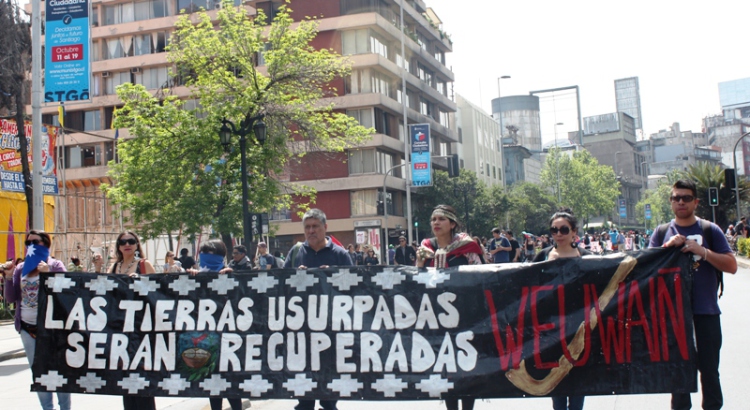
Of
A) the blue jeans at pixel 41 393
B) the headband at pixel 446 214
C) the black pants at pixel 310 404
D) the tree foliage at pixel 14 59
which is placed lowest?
the black pants at pixel 310 404

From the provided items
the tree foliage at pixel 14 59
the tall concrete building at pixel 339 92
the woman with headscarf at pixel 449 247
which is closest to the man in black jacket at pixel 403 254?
the tree foliage at pixel 14 59

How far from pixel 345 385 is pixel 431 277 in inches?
39.9

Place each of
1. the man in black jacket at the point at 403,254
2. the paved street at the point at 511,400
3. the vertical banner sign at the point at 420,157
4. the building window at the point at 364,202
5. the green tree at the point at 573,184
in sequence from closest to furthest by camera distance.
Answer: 1. the paved street at the point at 511,400
2. the man in black jacket at the point at 403,254
3. the vertical banner sign at the point at 420,157
4. the building window at the point at 364,202
5. the green tree at the point at 573,184

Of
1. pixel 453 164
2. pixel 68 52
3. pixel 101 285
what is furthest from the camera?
pixel 453 164

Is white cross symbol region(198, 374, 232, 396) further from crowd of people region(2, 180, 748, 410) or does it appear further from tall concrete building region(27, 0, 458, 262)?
tall concrete building region(27, 0, 458, 262)

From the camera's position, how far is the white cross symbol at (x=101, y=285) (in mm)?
6148

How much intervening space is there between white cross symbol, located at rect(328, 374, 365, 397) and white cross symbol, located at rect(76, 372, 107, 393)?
73.7 inches

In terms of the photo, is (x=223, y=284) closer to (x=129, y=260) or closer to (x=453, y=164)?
(x=129, y=260)

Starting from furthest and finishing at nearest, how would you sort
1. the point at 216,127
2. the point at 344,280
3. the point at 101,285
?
the point at 216,127, the point at 101,285, the point at 344,280

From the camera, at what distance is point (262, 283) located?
19.4 feet

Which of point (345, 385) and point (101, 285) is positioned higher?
point (101, 285)

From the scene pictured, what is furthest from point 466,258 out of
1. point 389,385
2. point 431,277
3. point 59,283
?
point 59,283

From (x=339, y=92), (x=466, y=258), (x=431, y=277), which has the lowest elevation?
(x=431, y=277)

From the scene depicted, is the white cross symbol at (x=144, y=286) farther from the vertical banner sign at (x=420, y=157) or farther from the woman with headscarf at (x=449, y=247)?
the vertical banner sign at (x=420, y=157)
